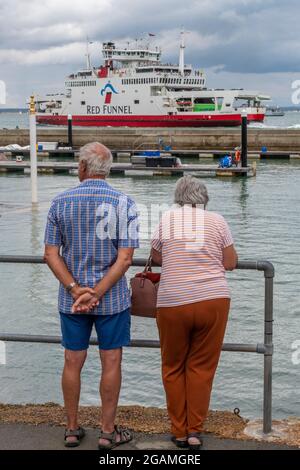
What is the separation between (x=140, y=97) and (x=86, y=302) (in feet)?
265

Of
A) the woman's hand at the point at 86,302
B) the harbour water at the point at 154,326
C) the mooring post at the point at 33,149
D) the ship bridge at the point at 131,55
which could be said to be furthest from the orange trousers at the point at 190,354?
the ship bridge at the point at 131,55

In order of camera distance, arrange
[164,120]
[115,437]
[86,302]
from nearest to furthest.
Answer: [86,302]
[115,437]
[164,120]

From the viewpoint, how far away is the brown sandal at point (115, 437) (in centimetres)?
420

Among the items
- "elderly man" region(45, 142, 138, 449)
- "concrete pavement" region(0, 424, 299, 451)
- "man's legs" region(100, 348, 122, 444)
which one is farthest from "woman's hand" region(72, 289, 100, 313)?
"concrete pavement" region(0, 424, 299, 451)

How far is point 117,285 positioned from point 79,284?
21 centimetres

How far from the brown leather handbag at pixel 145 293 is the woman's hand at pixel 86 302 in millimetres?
353

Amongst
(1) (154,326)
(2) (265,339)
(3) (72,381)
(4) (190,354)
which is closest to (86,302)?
(3) (72,381)

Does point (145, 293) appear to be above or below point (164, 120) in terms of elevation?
below

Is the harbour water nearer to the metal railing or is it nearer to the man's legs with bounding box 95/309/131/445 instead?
the metal railing

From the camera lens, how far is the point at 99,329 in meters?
4.21

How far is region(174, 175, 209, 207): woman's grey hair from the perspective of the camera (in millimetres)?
Answer: 4207

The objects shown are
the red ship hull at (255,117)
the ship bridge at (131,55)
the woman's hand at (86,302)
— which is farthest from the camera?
the ship bridge at (131,55)

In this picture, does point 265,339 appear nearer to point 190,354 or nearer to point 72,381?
point 190,354

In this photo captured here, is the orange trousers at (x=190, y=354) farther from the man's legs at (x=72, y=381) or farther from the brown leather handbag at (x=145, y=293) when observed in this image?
the man's legs at (x=72, y=381)
